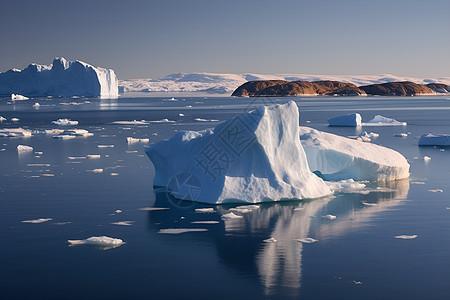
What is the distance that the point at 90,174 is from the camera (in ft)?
62.6

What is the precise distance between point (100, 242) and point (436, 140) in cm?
2259

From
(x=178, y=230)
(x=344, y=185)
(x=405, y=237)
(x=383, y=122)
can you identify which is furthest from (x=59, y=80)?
(x=405, y=237)

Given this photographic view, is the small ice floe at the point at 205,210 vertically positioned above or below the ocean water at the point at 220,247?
above

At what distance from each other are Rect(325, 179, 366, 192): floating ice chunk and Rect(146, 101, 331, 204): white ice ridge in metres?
0.94

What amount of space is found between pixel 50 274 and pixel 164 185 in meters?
7.83

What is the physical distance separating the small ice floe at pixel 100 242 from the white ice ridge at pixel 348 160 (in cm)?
808

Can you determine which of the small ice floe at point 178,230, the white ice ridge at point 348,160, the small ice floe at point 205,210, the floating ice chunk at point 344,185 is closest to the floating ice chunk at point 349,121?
the white ice ridge at point 348,160

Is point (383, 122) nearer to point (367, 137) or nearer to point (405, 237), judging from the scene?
point (367, 137)

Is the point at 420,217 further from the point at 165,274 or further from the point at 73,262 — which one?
the point at 73,262

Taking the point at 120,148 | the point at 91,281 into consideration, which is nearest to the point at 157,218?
the point at 91,281

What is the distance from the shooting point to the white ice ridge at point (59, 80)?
13538cm

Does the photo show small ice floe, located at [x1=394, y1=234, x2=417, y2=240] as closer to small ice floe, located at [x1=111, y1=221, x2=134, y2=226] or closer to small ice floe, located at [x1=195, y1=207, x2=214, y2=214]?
small ice floe, located at [x1=195, y1=207, x2=214, y2=214]

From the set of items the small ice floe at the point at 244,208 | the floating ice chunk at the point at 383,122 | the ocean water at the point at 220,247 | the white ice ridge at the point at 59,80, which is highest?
the white ice ridge at the point at 59,80

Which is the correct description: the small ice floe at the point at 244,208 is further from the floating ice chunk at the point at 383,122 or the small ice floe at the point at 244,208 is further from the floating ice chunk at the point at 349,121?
the floating ice chunk at the point at 383,122
